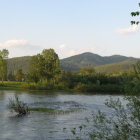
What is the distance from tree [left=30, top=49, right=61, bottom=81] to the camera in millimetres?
106312

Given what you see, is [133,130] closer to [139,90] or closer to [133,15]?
[139,90]

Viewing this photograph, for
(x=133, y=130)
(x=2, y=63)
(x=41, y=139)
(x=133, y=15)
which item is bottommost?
(x=41, y=139)

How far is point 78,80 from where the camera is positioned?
102m

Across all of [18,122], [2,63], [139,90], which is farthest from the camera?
[2,63]

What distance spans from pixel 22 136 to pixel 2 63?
296 feet

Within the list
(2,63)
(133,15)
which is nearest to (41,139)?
(133,15)

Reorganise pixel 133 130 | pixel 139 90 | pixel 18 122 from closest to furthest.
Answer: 1. pixel 139 90
2. pixel 133 130
3. pixel 18 122

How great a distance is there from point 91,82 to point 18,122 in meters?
72.8

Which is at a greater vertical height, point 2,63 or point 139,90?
point 2,63

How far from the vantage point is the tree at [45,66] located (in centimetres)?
10631

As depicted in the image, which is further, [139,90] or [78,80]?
[78,80]

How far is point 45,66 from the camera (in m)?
107

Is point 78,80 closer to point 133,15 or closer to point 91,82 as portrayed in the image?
point 91,82

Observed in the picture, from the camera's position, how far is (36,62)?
107 meters
